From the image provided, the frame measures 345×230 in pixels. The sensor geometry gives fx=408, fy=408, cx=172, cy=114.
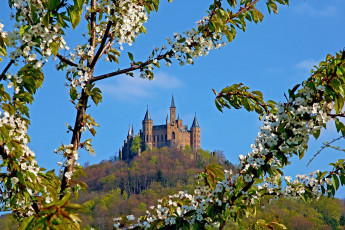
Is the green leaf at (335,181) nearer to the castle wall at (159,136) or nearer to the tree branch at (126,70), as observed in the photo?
the tree branch at (126,70)

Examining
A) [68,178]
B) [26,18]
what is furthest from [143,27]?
[68,178]

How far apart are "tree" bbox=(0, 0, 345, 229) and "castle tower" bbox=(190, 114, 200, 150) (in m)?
117

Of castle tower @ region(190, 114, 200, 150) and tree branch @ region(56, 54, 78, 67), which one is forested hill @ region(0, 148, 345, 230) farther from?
tree branch @ region(56, 54, 78, 67)

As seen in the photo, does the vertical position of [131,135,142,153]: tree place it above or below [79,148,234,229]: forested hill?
above

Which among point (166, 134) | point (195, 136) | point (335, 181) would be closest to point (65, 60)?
point (335, 181)

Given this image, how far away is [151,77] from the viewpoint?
12.7 ft

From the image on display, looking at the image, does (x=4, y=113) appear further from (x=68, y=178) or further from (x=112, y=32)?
(x=112, y=32)

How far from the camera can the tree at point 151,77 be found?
2.93 metres

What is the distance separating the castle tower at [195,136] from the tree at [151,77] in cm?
11669

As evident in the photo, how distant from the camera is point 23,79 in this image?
340cm

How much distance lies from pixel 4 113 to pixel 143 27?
5.58 ft

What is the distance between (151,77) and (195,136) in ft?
384

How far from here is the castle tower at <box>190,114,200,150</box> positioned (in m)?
121

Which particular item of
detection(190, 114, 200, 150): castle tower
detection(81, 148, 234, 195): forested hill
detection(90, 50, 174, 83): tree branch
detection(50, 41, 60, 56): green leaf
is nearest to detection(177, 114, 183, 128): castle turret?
detection(190, 114, 200, 150): castle tower
